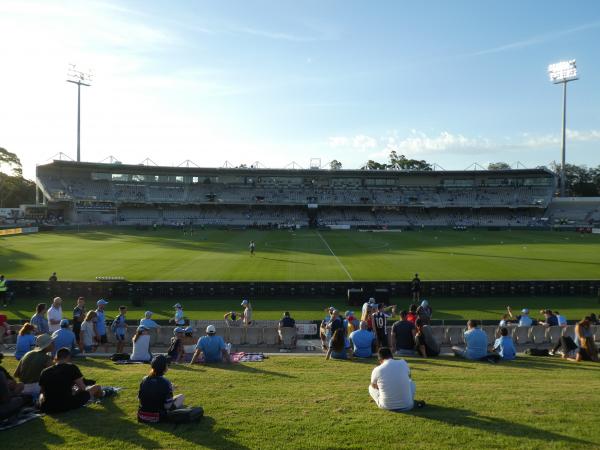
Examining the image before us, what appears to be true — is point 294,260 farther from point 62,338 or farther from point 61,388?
point 61,388

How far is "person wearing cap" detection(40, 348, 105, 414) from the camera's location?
649cm

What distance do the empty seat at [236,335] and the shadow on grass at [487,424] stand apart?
27.3 feet

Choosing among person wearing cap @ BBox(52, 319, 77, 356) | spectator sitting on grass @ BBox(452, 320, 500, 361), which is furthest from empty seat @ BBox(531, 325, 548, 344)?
person wearing cap @ BBox(52, 319, 77, 356)

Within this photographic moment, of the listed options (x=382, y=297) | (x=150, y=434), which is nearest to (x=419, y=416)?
(x=150, y=434)

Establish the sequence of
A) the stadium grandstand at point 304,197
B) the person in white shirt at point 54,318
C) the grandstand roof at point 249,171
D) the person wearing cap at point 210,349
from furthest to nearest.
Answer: the grandstand roof at point 249,171
the stadium grandstand at point 304,197
the person in white shirt at point 54,318
the person wearing cap at point 210,349

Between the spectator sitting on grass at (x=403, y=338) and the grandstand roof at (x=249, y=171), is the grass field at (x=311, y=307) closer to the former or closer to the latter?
the spectator sitting on grass at (x=403, y=338)

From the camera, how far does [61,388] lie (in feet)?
21.4

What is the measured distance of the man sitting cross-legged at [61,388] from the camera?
649 centimetres

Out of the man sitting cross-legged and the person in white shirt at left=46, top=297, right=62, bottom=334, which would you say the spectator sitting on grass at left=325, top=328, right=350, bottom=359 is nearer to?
the man sitting cross-legged

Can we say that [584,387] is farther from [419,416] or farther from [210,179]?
[210,179]

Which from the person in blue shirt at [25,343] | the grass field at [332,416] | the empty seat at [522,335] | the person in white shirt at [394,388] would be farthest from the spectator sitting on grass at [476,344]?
the person in blue shirt at [25,343]

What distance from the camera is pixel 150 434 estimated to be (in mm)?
5793

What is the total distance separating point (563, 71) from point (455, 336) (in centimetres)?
9557

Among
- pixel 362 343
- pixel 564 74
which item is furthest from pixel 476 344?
pixel 564 74
